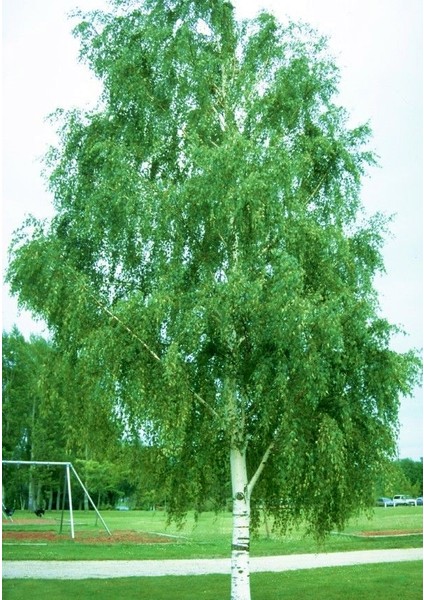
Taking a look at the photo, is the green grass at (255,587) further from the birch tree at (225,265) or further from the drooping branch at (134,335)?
the drooping branch at (134,335)

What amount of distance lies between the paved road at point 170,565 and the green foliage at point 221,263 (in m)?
5.91

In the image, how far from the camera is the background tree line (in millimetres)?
14016

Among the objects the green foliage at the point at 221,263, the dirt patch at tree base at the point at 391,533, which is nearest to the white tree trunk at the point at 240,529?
the green foliage at the point at 221,263

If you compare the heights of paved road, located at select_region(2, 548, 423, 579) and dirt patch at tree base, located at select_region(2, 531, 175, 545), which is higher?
paved road, located at select_region(2, 548, 423, 579)

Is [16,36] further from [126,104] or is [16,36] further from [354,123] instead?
[354,123]

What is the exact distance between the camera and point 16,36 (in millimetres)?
14664

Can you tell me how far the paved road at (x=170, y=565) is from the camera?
769 inches

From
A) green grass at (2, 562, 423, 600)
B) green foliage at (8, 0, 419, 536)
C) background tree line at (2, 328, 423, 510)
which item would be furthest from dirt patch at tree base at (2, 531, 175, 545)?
green foliage at (8, 0, 419, 536)

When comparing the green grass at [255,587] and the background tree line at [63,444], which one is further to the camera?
the green grass at [255,587]

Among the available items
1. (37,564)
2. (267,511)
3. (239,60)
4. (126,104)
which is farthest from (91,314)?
(37,564)

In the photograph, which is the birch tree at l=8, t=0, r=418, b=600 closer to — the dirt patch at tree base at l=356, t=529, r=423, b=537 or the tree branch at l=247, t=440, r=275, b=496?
the tree branch at l=247, t=440, r=275, b=496

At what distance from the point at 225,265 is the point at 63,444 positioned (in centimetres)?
4083

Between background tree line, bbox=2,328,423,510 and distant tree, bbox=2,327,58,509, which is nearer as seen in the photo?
background tree line, bbox=2,328,423,510

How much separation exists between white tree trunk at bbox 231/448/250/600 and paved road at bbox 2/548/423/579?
641cm
